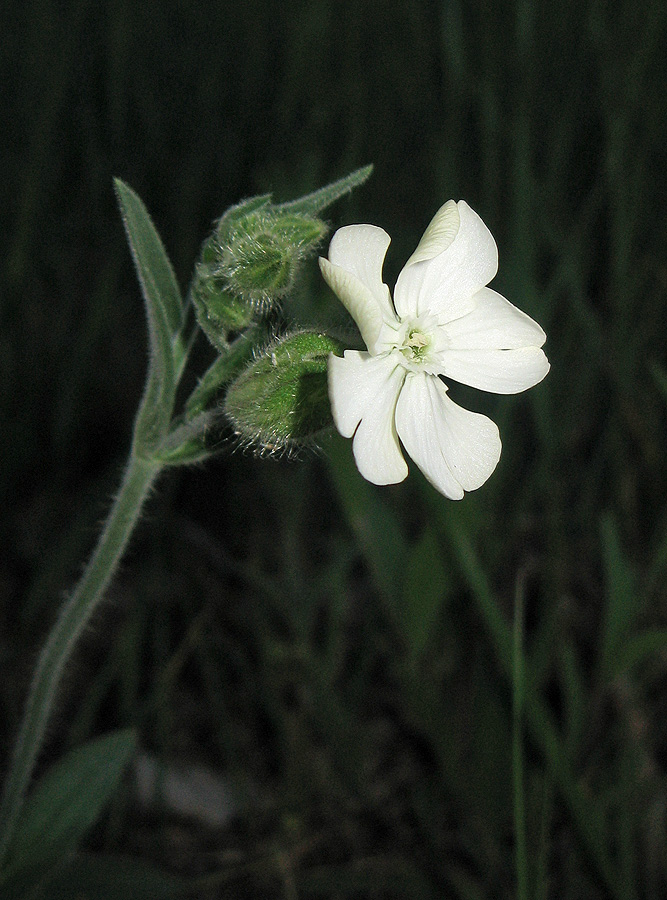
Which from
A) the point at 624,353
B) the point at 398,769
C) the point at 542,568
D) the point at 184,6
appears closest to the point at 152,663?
the point at 398,769

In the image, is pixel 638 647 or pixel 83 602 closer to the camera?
pixel 83 602

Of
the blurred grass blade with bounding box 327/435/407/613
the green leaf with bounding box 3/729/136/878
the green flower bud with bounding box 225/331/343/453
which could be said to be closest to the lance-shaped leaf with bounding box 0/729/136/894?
the green leaf with bounding box 3/729/136/878

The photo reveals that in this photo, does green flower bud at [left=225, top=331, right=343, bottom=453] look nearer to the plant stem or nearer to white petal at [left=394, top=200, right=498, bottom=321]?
white petal at [left=394, top=200, right=498, bottom=321]

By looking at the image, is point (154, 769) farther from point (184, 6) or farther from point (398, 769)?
point (184, 6)

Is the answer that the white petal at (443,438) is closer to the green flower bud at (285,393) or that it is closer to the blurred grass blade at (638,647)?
the green flower bud at (285,393)

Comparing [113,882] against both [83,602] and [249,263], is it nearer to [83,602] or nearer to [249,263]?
[83,602]

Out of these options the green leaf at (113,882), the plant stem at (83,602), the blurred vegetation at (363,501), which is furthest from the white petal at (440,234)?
the green leaf at (113,882)

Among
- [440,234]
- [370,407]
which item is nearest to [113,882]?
[370,407]
